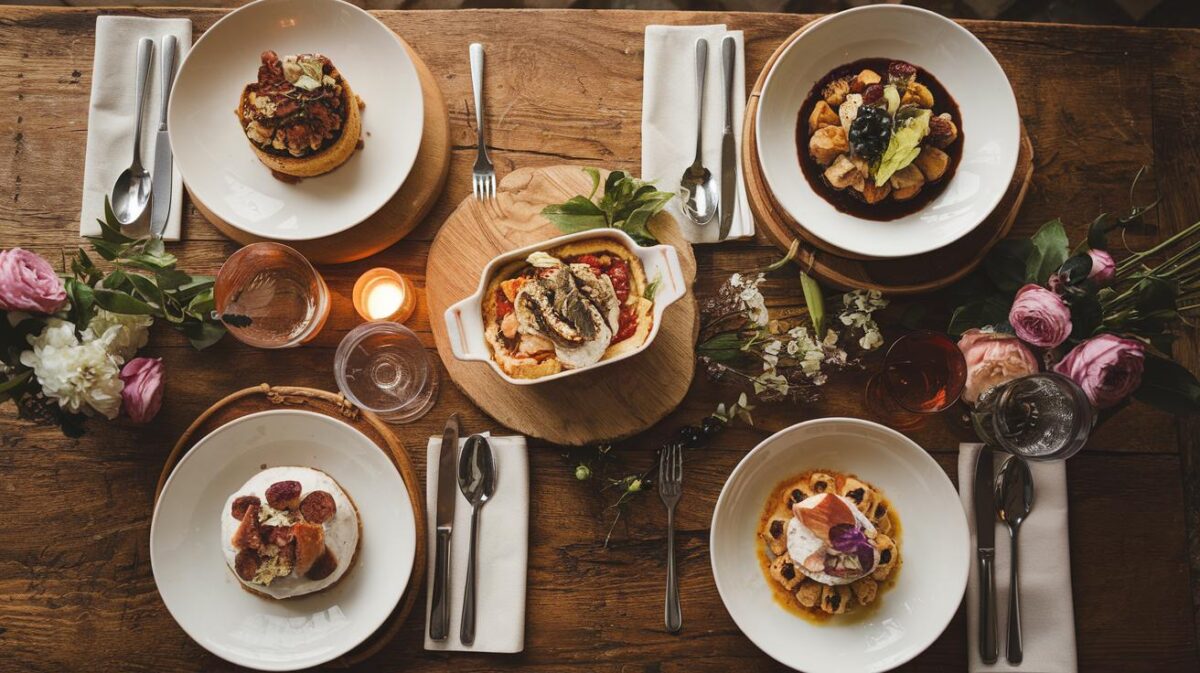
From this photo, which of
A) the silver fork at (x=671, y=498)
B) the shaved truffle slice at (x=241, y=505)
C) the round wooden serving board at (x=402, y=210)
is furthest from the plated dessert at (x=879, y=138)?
the shaved truffle slice at (x=241, y=505)

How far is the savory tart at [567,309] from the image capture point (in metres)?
2.15

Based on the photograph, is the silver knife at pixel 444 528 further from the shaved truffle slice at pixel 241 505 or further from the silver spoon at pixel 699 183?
the silver spoon at pixel 699 183

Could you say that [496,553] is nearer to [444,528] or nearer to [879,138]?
[444,528]

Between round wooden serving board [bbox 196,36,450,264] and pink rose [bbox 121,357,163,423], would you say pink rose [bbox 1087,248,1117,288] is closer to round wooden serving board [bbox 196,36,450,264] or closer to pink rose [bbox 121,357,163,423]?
round wooden serving board [bbox 196,36,450,264]

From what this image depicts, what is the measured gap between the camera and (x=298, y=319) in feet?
7.79

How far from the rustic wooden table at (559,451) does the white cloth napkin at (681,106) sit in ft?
0.22

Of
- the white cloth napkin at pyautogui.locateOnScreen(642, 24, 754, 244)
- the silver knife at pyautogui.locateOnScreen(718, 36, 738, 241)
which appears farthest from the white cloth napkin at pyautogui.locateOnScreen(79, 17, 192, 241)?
the silver knife at pyautogui.locateOnScreen(718, 36, 738, 241)

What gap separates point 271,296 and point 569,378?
0.98 m

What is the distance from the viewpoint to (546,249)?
2244mm

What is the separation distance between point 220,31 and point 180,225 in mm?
615

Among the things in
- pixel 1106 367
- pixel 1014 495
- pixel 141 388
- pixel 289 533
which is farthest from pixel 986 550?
pixel 141 388

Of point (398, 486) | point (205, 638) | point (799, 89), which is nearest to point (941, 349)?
point (799, 89)

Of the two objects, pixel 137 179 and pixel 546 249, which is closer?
pixel 546 249

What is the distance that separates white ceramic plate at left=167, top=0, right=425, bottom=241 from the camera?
90.4 inches
